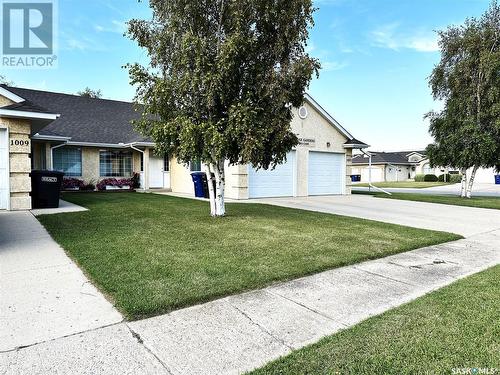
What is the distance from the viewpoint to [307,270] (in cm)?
461

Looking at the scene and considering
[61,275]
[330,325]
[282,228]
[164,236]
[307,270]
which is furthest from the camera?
[282,228]

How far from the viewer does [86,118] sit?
19.5 m

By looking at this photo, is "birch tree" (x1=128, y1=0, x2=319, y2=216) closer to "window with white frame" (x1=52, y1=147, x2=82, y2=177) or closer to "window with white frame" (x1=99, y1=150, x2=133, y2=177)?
"window with white frame" (x1=52, y1=147, x2=82, y2=177)

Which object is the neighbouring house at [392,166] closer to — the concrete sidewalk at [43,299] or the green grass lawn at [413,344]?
the green grass lawn at [413,344]

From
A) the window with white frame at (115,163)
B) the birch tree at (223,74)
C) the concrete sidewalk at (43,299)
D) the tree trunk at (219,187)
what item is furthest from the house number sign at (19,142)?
the window with white frame at (115,163)

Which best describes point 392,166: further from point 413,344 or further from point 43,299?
point 43,299

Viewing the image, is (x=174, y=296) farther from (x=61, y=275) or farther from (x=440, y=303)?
(x=440, y=303)

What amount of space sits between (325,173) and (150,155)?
10.2m

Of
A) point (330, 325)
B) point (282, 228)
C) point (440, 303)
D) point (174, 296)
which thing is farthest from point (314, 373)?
point (282, 228)

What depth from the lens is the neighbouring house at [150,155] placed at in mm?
15930

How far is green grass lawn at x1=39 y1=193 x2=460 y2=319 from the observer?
3789mm

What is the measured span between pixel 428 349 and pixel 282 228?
5160 millimetres

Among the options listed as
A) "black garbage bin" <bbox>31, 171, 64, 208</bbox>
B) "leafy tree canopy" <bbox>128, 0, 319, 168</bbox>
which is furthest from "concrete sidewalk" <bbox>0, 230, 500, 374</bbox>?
"black garbage bin" <bbox>31, 171, 64, 208</bbox>

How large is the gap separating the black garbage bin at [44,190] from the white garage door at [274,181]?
7.85 m
